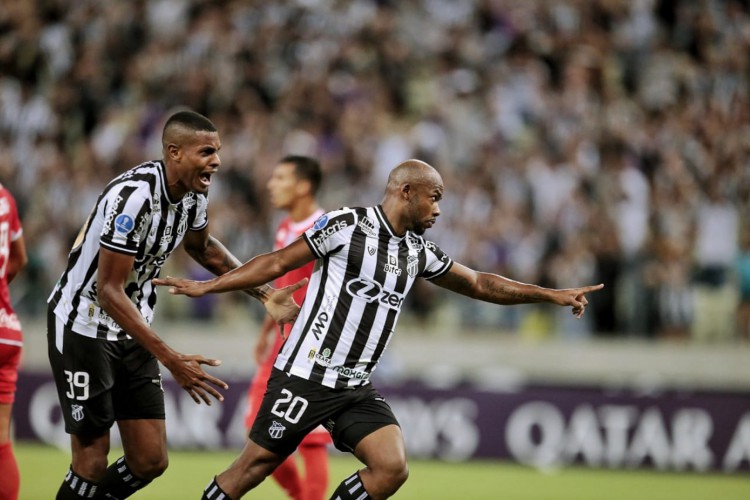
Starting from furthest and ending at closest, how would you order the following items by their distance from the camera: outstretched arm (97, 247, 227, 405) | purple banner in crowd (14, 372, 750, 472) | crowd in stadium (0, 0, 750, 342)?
crowd in stadium (0, 0, 750, 342) < purple banner in crowd (14, 372, 750, 472) < outstretched arm (97, 247, 227, 405)

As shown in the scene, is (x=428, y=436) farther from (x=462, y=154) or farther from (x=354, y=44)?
(x=354, y=44)

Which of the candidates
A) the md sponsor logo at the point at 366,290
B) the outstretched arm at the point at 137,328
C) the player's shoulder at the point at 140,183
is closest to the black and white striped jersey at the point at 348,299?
→ the md sponsor logo at the point at 366,290

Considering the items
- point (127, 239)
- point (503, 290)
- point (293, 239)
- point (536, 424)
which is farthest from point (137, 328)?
point (536, 424)

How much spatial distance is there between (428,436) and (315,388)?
705cm

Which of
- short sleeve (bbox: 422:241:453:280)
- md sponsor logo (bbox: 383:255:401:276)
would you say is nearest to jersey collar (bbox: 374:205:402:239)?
md sponsor logo (bbox: 383:255:401:276)

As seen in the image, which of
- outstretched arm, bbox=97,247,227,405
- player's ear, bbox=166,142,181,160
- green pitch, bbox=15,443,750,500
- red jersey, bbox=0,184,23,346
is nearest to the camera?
outstretched arm, bbox=97,247,227,405

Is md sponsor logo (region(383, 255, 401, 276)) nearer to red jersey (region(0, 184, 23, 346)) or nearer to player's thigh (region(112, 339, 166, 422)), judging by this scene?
player's thigh (region(112, 339, 166, 422))

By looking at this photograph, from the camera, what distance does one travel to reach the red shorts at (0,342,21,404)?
7.23 metres

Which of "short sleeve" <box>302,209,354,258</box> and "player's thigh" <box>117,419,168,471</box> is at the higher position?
"short sleeve" <box>302,209,354,258</box>

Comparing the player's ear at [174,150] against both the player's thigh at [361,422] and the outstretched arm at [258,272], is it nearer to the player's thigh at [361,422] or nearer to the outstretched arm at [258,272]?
the outstretched arm at [258,272]

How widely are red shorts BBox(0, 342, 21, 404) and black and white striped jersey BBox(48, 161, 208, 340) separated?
565 millimetres

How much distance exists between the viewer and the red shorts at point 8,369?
7.23 meters

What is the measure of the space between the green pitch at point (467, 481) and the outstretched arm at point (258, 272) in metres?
4.09

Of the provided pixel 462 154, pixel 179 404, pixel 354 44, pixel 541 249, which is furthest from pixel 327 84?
pixel 179 404
